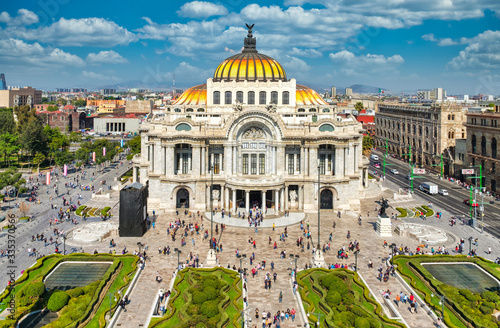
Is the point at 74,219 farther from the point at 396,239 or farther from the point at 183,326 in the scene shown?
the point at 396,239

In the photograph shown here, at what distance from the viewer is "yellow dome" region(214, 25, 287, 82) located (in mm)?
81500

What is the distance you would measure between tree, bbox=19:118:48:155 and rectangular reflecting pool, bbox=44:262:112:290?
76.8 metres

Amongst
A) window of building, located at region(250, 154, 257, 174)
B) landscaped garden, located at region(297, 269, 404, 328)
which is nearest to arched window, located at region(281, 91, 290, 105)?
window of building, located at region(250, 154, 257, 174)

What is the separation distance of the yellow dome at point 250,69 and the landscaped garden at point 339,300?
45.7 m

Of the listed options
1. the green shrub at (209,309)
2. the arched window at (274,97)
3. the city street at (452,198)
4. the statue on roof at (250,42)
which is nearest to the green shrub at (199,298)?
the green shrub at (209,309)

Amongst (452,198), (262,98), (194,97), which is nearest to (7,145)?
(194,97)

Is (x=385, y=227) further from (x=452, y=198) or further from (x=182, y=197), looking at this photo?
(x=182, y=197)

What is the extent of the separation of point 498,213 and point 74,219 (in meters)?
68.6

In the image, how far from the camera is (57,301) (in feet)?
125

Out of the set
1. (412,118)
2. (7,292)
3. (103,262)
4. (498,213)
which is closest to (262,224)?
(103,262)

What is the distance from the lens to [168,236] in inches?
2344

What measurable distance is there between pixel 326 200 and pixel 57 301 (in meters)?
47.3

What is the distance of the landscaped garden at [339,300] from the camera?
113 ft

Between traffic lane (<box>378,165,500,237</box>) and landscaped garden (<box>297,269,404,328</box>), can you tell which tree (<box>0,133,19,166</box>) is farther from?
traffic lane (<box>378,165,500,237</box>)
